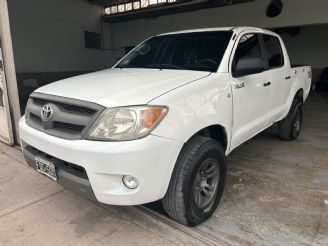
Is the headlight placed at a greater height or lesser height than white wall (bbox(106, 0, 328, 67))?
lesser

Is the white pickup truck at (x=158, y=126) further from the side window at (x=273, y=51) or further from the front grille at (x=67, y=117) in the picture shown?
the side window at (x=273, y=51)

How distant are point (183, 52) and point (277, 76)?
151cm

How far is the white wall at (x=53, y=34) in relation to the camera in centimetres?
1207

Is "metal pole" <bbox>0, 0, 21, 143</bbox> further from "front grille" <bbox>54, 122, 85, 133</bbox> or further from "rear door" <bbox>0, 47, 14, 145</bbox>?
"front grille" <bbox>54, 122, 85, 133</bbox>

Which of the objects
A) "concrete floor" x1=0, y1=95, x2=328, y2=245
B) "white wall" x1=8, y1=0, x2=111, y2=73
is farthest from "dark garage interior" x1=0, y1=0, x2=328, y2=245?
"white wall" x1=8, y1=0, x2=111, y2=73

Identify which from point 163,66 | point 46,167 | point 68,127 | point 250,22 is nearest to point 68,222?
point 46,167

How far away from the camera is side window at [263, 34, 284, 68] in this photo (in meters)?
4.16

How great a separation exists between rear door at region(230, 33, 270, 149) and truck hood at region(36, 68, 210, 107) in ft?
1.65

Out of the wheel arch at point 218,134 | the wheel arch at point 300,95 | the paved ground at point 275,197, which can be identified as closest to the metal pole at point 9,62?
the wheel arch at point 218,134

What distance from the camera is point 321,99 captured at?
1140 cm

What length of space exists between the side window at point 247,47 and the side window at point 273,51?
0.31 meters

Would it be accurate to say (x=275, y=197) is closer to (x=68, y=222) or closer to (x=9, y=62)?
(x=68, y=222)

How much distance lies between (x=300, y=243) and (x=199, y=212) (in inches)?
33.0

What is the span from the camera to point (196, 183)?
261 cm
